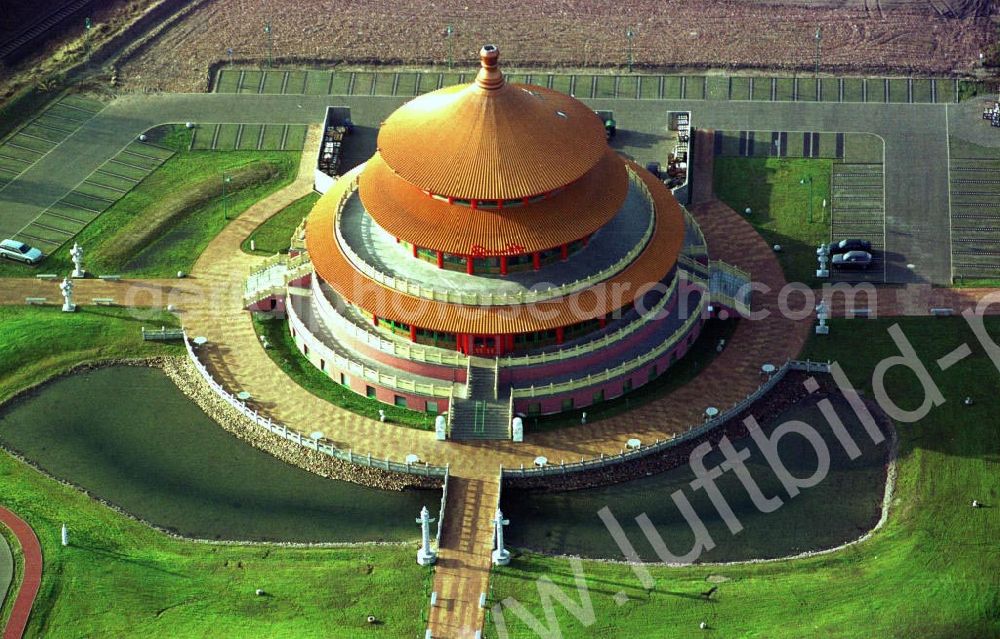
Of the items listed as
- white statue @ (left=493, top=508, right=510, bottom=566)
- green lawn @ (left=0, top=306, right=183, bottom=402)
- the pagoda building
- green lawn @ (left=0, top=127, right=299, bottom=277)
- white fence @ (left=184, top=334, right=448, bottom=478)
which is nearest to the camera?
white statue @ (left=493, top=508, right=510, bottom=566)

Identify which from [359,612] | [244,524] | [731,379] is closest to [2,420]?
[244,524]

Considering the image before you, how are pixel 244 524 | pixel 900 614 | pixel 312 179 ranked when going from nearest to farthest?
pixel 900 614 < pixel 244 524 < pixel 312 179

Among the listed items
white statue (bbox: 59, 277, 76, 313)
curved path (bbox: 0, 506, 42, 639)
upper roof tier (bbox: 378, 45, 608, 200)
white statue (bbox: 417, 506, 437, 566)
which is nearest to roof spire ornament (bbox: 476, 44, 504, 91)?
upper roof tier (bbox: 378, 45, 608, 200)

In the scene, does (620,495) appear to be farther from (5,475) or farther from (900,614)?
(5,475)

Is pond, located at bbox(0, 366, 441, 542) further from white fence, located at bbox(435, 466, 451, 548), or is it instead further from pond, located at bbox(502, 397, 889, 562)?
pond, located at bbox(502, 397, 889, 562)

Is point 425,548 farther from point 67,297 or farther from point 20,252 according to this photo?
point 20,252

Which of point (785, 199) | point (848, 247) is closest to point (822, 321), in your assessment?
point (848, 247)
